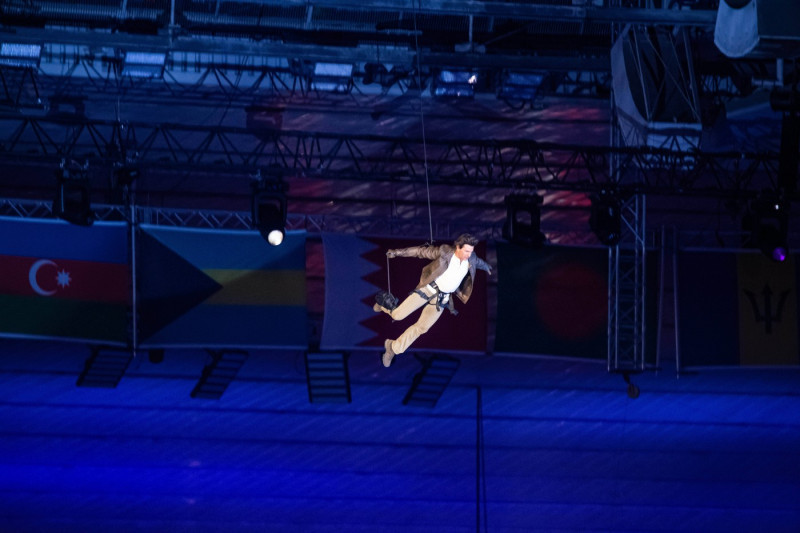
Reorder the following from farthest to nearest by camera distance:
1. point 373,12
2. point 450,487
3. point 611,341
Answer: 1. point 450,487
2. point 611,341
3. point 373,12

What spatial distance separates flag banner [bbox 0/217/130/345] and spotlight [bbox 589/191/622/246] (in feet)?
15.6

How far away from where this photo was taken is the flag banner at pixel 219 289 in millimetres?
9438

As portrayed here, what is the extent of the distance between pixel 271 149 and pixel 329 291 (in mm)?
2268

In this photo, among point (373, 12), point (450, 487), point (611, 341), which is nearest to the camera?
point (373, 12)

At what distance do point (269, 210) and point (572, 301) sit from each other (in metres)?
3.32

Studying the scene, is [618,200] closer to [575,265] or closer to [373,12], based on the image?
[575,265]

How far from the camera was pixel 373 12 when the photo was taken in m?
9.25

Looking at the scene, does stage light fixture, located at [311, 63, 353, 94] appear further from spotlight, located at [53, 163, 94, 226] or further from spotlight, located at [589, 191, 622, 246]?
spotlight, located at [589, 191, 622, 246]

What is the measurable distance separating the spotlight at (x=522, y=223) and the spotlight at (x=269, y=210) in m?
2.28

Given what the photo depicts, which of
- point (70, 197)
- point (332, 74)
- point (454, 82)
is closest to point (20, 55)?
point (70, 197)

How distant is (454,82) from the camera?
10.1 m

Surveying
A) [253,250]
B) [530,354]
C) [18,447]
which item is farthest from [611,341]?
[18,447]

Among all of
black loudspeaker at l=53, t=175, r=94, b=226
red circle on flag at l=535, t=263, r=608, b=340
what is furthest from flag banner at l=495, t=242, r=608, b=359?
black loudspeaker at l=53, t=175, r=94, b=226

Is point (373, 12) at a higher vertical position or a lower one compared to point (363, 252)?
higher
